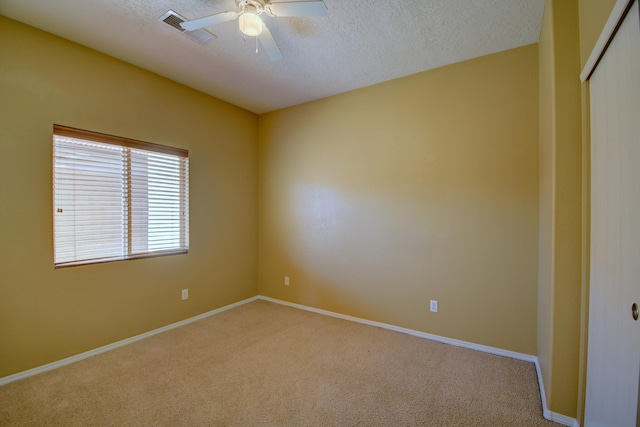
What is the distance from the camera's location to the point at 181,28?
2.21 m

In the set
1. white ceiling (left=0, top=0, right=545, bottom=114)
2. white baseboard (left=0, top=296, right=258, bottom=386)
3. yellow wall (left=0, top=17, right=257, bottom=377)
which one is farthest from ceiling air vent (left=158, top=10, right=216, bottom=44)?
white baseboard (left=0, top=296, right=258, bottom=386)

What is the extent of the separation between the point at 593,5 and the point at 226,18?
2.04 metres

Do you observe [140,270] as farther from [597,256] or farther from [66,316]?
[597,256]

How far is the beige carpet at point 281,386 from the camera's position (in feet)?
5.95

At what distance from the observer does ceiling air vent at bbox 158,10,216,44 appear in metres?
2.11

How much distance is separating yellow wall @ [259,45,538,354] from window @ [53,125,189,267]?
55.3 inches

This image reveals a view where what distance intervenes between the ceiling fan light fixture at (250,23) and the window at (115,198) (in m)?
1.78

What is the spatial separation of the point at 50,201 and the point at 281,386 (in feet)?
7.89

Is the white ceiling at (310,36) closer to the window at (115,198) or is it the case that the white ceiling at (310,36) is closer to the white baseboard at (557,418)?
the window at (115,198)

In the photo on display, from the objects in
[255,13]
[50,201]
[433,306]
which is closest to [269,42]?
[255,13]

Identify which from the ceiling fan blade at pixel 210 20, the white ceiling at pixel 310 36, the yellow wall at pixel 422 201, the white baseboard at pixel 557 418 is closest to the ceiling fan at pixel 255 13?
the ceiling fan blade at pixel 210 20

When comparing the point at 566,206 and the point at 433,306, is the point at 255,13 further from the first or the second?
the point at 433,306

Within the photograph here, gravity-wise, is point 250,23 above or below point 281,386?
above

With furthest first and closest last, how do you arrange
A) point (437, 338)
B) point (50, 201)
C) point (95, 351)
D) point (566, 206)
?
1. point (437, 338)
2. point (95, 351)
3. point (50, 201)
4. point (566, 206)
